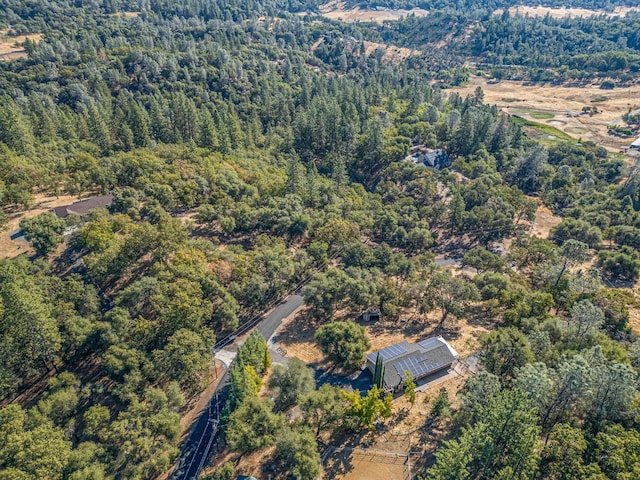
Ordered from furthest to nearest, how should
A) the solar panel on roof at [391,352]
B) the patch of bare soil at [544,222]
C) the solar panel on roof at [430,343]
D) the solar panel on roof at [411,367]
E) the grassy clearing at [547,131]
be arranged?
the grassy clearing at [547,131] → the patch of bare soil at [544,222] → the solar panel on roof at [430,343] → the solar panel on roof at [391,352] → the solar panel on roof at [411,367]

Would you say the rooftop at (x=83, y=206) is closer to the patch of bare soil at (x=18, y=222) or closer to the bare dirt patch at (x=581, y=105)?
the patch of bare soil at (x=18, y=222)

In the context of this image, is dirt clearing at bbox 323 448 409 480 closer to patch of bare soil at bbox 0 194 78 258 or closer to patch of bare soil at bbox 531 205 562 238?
patch of bare soil at bbox 0 194 78 258

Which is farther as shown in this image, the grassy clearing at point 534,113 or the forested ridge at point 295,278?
the grassy clearing at point 534,113

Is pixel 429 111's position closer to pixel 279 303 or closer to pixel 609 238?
pixel 609 238

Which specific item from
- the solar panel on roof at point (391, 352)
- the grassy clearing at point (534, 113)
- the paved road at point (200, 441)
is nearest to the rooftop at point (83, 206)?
the paved road at point (200, 441)

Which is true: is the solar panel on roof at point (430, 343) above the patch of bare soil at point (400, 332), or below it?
above

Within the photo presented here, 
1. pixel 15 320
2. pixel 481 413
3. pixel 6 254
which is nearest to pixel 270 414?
pixel 481 413
